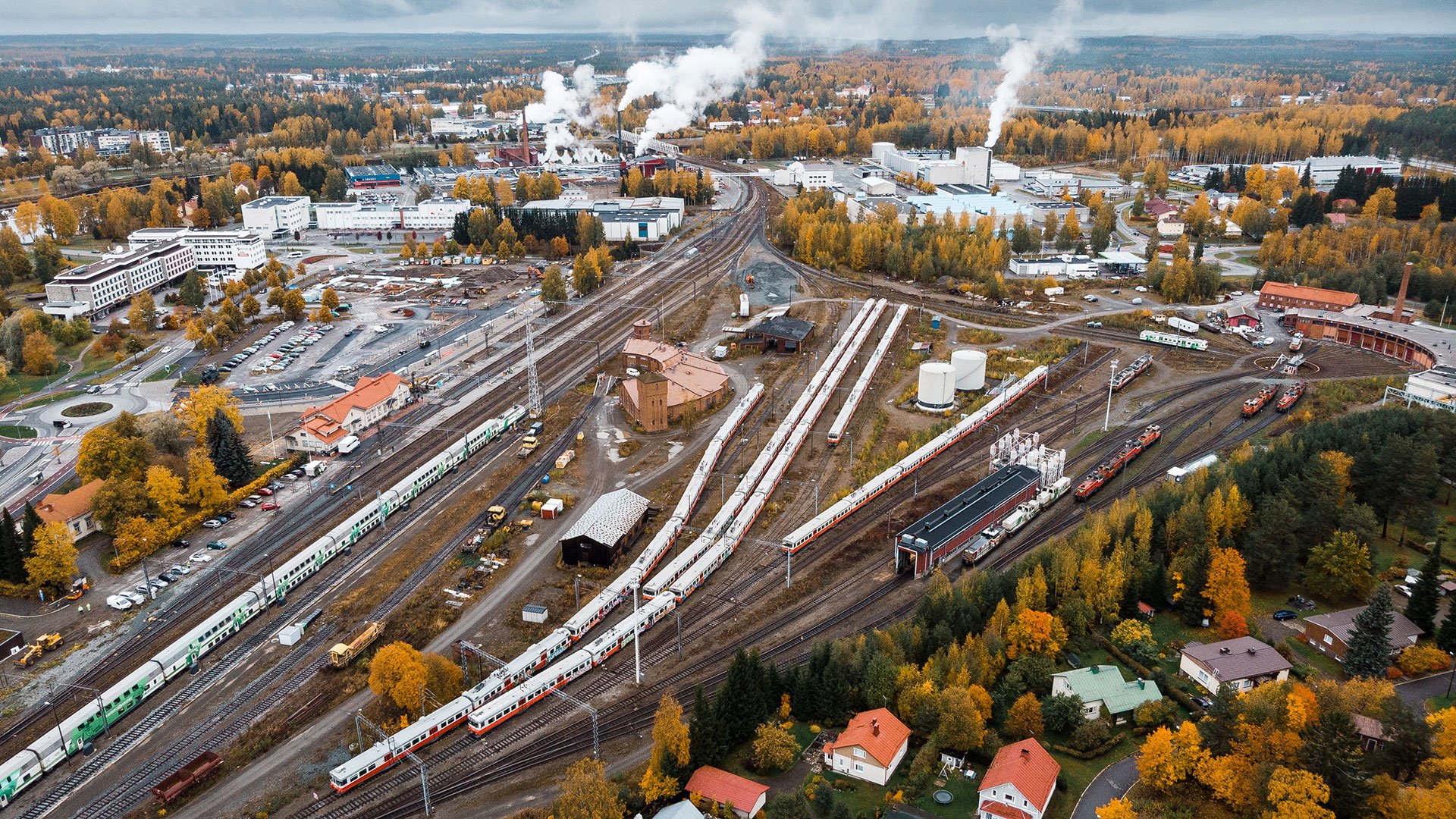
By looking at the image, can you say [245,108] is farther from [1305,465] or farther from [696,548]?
[1305,465]

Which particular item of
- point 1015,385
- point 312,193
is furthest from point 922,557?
point 312,193

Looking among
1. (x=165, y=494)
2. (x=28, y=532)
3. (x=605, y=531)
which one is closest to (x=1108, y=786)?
(x=605, y=531)

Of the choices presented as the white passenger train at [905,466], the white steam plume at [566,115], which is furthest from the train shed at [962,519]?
the white steam plume at [566,115]

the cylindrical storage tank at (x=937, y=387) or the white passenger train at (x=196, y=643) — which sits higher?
the cylindrical storage tank at (x=937, y=387)

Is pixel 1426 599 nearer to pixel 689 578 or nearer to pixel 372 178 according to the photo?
pixel 689 578

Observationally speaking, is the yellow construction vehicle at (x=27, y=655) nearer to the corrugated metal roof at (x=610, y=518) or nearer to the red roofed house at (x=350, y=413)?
the red roofed house at (x=350, y=413)

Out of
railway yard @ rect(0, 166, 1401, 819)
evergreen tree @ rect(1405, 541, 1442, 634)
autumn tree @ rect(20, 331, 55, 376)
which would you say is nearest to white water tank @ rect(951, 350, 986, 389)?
railway yard @ rect(0, 166, 1401, 819)
